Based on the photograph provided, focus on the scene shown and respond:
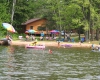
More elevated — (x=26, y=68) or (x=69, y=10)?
(x=69, y=10)

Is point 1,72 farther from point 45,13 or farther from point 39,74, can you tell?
point 45,13

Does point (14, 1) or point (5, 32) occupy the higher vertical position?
point (14, 1)

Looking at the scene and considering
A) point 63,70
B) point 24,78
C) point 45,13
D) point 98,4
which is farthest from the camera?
point 45,13

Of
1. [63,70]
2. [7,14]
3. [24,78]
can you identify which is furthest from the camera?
[7,14]

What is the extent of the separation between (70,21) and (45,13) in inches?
722

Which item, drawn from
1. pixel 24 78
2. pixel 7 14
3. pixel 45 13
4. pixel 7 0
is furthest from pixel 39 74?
pixel 45 13

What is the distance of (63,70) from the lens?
89.1 ft

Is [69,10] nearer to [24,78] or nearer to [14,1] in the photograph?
[14,1]

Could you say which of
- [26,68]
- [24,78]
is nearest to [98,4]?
[26,68]

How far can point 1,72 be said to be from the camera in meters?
25.1

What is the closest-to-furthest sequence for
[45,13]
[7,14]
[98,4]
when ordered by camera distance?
[98,4] < [7,14] < [45,13]

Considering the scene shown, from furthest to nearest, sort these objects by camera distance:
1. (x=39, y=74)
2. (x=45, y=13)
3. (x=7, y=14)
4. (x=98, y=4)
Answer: (x=45, y=13), (x=7, y=14), (x=98, y=4), (x=39, y=74)

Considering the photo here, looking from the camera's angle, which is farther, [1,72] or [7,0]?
[7,0]

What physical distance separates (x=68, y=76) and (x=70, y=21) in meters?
52.4
